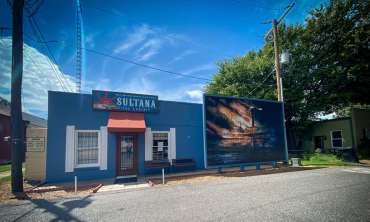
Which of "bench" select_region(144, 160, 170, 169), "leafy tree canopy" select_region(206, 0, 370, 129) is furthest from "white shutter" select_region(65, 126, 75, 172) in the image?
"leafy tree canopy" select_region(206, 0, 370, 129)

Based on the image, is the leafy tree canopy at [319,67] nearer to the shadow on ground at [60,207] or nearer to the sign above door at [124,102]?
the sign above door at [124,102]

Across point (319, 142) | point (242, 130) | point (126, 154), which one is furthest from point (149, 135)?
point (319, 142)

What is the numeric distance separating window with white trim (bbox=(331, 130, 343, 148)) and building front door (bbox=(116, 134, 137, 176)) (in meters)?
20.1

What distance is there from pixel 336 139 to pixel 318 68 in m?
7.47

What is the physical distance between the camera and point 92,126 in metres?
11.3

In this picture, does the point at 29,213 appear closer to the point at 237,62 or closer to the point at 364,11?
the point at 237,62

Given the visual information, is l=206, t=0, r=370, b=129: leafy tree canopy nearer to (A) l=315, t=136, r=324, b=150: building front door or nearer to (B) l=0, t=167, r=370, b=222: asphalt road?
(A) l=315, t=136, r=324, b=150: building front door

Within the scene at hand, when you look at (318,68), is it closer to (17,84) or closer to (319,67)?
(319,67)

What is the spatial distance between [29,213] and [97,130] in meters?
5.86

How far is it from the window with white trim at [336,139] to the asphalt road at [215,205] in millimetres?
14922

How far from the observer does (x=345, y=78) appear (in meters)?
20.5

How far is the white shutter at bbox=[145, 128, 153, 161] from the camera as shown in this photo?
12.2 meters

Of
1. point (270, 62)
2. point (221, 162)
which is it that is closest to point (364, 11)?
point (270, 62)

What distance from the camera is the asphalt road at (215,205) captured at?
5.21 m
